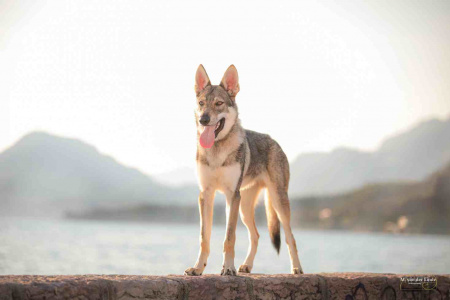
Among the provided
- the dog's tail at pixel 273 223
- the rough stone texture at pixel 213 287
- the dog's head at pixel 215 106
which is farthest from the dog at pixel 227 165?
the rough stone texture at pixel 213 287

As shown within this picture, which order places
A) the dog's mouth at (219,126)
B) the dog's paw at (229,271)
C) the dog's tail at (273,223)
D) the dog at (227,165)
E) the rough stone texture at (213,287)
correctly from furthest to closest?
the dog's tail at (273,223)
the dog's mouth at (219,126)
the dog at (227,165)
the dog's paw at (229,271)
the rough stone texture at (213,287)

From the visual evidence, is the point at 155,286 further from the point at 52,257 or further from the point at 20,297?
the point at 52,257

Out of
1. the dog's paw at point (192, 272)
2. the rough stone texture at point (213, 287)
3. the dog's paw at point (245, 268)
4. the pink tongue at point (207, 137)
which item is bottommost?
the rough stone texture at point (213, 287)

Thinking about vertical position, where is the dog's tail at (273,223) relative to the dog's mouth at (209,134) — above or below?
below

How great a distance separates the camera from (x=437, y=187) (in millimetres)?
173500

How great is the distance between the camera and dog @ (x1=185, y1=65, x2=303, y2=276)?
785cm

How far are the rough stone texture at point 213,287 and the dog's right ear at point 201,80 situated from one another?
3359 mm

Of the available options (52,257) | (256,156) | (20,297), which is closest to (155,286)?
(20,297)

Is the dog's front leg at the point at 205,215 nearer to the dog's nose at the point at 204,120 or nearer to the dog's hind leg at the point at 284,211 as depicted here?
the dog's nose at the point at 204,120

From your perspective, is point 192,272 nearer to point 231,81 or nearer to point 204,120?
point 204,120

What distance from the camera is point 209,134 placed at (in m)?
7.86

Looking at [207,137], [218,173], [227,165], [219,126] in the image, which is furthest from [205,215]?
[219,126]

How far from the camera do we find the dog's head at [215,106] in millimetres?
7855

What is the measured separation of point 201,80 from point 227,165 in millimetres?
1674
